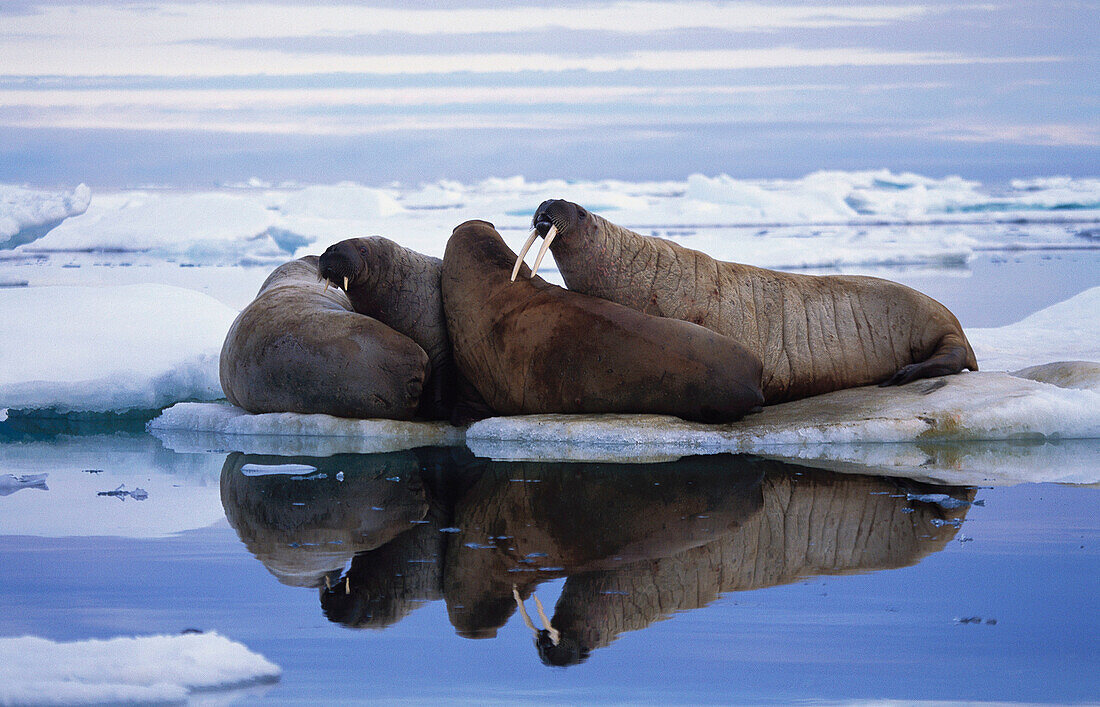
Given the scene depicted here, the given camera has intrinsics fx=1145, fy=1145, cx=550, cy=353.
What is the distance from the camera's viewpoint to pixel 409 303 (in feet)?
22.1

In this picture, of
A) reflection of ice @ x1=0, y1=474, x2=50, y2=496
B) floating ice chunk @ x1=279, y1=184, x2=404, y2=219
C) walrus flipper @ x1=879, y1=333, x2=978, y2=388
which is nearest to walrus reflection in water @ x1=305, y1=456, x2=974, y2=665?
walrus flipper @ x1=879, y1=333, x2=978, y2=388

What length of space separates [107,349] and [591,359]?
3.64 meters

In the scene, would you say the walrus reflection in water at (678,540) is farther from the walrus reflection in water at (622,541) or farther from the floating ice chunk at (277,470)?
the floating ice chunk at (277,470)

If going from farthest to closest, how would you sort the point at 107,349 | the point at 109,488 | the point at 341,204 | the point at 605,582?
the point at 341,204
the point at 107,349
the point at 109,488
the point at 605,582

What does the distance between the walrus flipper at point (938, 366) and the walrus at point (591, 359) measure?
101cm

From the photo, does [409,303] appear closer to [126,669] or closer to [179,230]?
[126,669]

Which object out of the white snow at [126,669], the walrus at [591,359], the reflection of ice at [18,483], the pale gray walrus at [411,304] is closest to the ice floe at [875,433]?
the walrus at [591,359]

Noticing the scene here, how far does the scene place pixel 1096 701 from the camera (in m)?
2.63

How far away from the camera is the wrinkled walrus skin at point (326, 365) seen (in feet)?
20.7

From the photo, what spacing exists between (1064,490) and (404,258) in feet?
12.5

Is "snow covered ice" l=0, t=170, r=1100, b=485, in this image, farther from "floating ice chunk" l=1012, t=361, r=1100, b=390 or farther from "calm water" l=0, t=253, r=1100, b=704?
"calm water" l=0, t=253, r=1100, b=704

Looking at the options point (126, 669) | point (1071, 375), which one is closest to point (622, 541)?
point (126, 669)

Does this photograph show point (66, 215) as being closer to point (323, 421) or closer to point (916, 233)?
point (323, 421)

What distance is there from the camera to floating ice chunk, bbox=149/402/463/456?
6.12m
